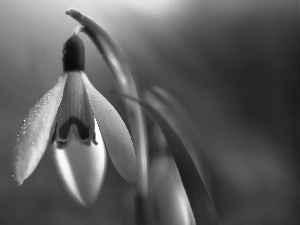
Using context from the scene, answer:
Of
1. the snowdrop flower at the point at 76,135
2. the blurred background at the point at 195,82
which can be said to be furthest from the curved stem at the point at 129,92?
the blurred background at the point at 195,82

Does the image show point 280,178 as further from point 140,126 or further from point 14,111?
point 14,111

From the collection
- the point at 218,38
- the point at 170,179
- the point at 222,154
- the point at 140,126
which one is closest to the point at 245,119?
the point at 222,154

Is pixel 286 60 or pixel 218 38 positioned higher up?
pixel 218 38

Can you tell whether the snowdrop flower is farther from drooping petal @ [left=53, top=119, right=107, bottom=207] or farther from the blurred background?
the blurred background

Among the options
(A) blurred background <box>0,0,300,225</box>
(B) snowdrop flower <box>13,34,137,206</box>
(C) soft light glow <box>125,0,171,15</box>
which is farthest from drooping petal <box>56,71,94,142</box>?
(C) soft light glow <box>125,0,171,15</box>

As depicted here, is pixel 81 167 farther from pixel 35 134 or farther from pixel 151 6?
pixel 151 6

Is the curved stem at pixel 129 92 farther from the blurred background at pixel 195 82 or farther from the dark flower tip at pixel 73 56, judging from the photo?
the blurred background at pixel 195 82
